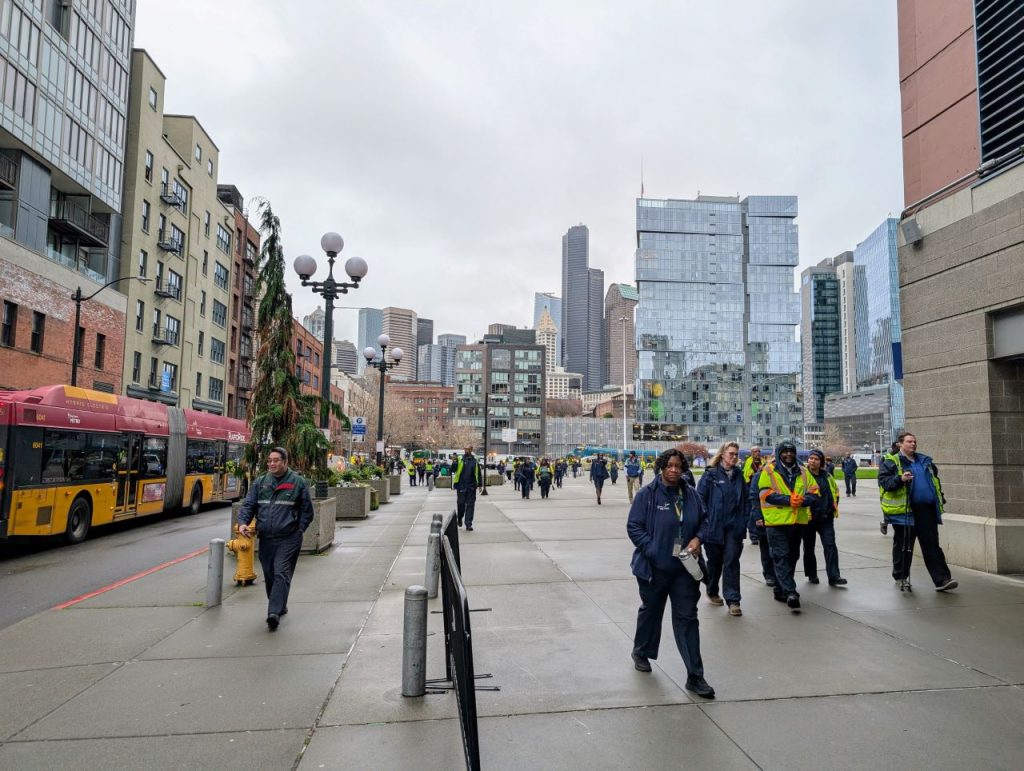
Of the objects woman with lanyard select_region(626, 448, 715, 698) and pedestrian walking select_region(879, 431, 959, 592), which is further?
pedestrian walking select_region(879, 431, 959, 592)

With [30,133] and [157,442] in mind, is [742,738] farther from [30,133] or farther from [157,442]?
[30,133]

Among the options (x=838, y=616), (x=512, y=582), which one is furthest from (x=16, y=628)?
(x=838, y=616)

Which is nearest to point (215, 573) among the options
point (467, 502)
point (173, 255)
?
point (467, 502)

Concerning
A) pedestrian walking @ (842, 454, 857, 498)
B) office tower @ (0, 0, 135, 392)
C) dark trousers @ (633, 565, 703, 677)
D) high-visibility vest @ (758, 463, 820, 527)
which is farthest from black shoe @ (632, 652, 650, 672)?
office tower @ (0, 0, 135, 392)

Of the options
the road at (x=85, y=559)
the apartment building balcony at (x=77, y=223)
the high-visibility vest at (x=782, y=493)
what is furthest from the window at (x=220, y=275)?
the high-visibility vest at (x=782, y=493)

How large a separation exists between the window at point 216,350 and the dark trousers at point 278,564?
164 feet

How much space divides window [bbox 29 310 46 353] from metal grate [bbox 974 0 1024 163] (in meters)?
34.5

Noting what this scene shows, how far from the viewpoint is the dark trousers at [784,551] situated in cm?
750

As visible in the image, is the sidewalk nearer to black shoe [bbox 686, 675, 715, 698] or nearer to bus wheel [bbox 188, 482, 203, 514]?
black shoe [bbox 686, 675, 715, 698]

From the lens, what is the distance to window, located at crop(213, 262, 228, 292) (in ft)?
174

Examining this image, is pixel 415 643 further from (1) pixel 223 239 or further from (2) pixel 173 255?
(1) pixel 223 239

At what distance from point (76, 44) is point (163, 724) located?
41226mm

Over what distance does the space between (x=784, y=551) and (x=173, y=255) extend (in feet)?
153

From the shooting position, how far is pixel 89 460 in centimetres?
1484
